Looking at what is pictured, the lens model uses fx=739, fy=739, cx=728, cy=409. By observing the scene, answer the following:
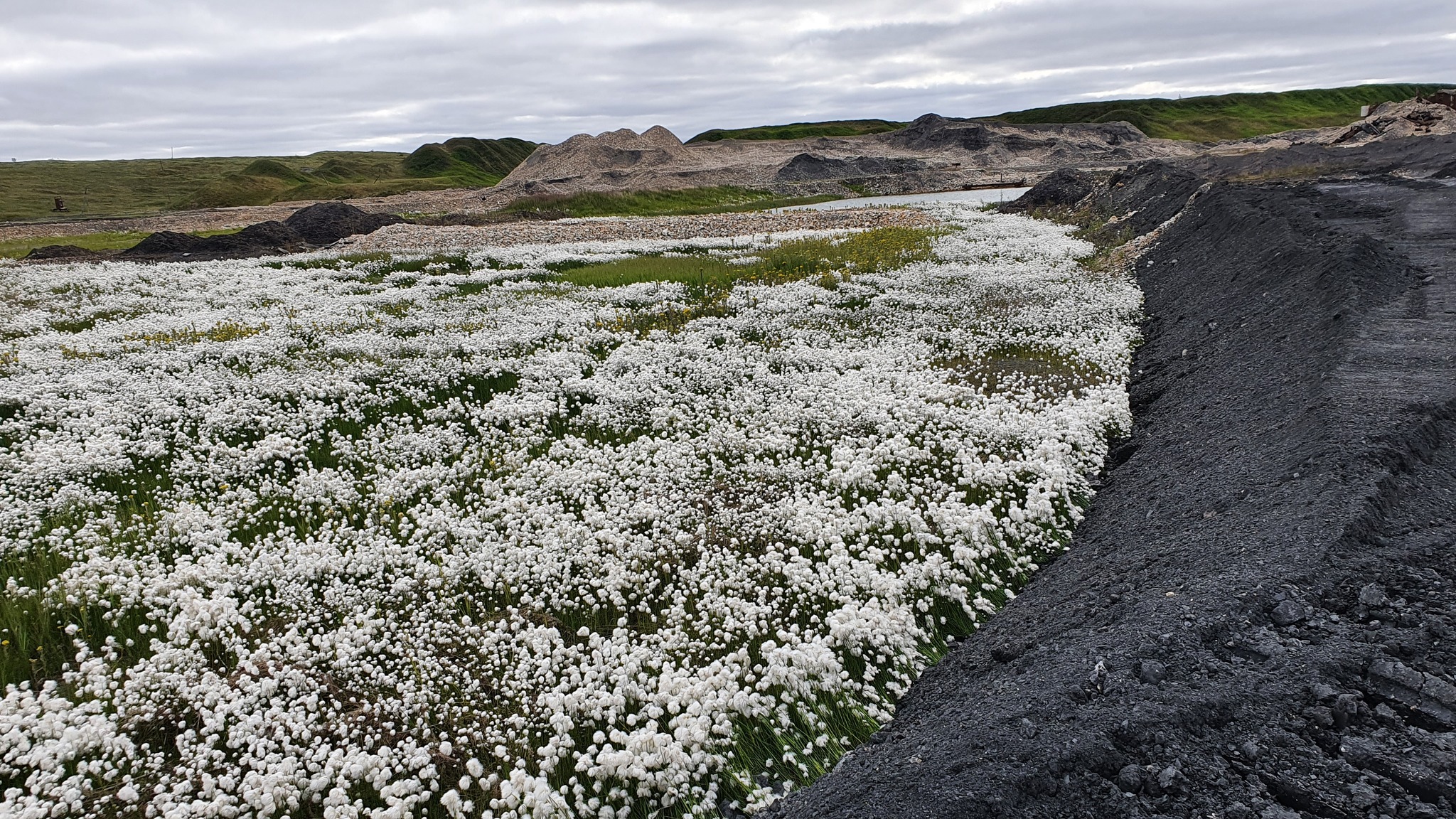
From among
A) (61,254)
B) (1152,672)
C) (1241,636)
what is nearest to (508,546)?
(1152,672)

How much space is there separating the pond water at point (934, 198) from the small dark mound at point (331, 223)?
1329 inches

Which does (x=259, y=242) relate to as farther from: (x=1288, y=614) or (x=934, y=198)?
(x=934, y=198)

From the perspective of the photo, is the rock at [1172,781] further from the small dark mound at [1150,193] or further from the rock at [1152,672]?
the small dark mound at [1150,193]

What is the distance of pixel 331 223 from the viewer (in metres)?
42.2

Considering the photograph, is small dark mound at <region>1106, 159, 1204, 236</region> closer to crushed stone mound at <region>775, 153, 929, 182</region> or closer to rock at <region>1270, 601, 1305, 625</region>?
rock at <region>1270, 601, 1305, 625</region>

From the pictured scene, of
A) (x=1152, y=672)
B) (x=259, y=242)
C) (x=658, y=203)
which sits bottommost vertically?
(x=1152, y=672)

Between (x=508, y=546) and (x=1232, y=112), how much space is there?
570 feet

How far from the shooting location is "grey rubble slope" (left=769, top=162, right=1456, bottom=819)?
152 inches

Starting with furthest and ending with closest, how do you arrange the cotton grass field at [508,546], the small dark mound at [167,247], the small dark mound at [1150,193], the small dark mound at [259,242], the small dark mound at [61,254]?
the small dark mound at [259,242], the small dark mound at [167,247], the small dark mound at [61,254], the small dark mound at [1150,193], the cotton grass field at [508,546]

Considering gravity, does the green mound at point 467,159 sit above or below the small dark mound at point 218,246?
above

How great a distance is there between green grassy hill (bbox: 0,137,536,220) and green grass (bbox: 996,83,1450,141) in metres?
112

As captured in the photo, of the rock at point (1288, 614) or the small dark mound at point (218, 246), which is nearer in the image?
the rock at point (1288, 614)

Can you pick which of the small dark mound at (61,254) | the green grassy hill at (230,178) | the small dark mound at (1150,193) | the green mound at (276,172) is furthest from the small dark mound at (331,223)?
the green mound at (276,172)

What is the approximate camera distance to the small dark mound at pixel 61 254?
33281 millimetres
